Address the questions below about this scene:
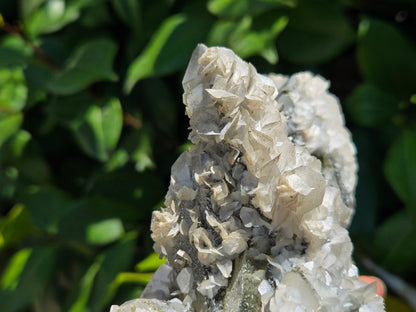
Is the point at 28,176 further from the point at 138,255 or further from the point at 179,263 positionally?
the point at 179,263

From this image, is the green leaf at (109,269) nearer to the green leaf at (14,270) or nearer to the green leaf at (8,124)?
the green leaf at (14,270)

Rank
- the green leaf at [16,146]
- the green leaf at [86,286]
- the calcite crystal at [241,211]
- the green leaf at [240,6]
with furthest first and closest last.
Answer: the green leaf at [16,146], the green leaf at [86,286], the green leaf at [240,6], the calcite crystal at [241,211]

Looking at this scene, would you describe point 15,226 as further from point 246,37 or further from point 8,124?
point 246,37

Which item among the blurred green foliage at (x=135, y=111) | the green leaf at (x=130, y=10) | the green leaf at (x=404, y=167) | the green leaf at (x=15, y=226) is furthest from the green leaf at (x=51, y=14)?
the green leaf at (x=404, y=167)

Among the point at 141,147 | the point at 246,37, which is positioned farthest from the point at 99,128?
the point at 246,37

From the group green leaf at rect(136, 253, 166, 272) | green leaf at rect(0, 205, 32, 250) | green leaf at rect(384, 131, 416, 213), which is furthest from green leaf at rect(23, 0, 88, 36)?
green leaf at rect(384, 131, 416, 213)

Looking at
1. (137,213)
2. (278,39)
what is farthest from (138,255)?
(278,39)

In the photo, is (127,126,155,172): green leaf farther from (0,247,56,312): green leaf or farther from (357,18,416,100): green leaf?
(357,18,416,100): green leaf
